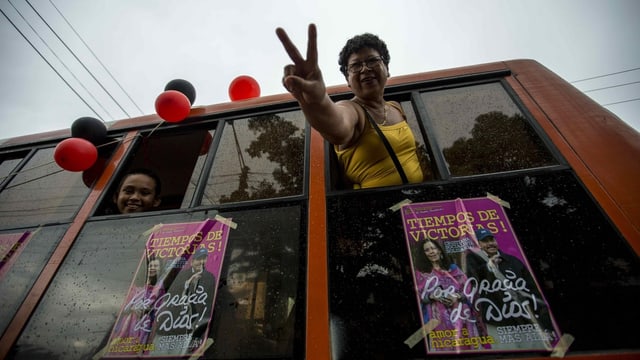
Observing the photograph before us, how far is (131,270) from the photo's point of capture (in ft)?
5.43

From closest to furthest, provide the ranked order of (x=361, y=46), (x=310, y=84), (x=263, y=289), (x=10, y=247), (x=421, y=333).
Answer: (x=421, y=333), (x=310, y=84), (x=263, y=289), (x=361, y=46), (x=10, y=247)

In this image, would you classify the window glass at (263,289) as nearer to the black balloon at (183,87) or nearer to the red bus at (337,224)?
the red bus at (337,224)

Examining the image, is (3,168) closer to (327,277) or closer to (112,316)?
(112,316)

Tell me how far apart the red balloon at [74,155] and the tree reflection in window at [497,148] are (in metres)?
2.84

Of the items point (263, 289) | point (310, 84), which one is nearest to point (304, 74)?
point (310, 84)

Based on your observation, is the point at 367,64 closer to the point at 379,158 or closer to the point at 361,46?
the point at 361,46

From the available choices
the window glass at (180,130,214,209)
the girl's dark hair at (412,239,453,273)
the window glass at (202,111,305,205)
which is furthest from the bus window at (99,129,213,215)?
the girl's dark hair at (412,239,453,273)

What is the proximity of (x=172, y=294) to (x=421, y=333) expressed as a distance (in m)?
1.34

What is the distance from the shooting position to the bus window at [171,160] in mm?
2239

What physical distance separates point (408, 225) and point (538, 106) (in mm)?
1301

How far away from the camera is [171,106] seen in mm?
2221

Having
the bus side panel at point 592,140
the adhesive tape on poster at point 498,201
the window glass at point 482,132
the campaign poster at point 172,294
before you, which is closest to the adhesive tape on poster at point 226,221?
the campaign poster at point 172,294

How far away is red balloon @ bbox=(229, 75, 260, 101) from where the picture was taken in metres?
2.70

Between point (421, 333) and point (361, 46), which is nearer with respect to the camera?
point (421, 333)
